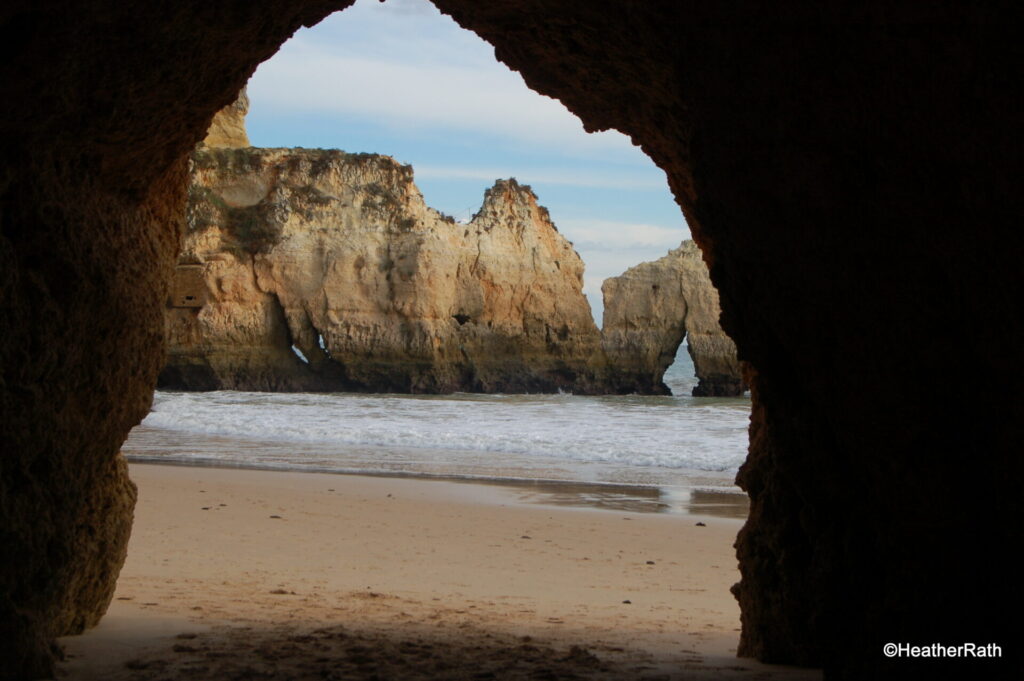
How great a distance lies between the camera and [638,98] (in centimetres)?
436

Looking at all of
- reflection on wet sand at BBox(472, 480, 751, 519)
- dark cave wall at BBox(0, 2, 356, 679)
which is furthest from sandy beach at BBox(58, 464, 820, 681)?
dark cave wall at BBox(0, 2, 356, 679)

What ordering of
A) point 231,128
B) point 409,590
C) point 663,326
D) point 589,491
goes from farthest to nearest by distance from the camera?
1. point 231,128
2. point 663,326
3. point 589,491
4. point 409,590

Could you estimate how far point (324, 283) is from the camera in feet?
108

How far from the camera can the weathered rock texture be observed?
35.2 m

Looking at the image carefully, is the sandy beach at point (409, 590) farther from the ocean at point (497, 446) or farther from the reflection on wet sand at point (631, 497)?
the ocean at point (497, 446)

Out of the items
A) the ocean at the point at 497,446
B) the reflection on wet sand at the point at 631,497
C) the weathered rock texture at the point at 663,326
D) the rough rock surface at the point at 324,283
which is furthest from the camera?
the weathered rock texture at the point at 663,326

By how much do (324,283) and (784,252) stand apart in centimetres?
3072

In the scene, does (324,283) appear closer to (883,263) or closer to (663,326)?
(663,326)

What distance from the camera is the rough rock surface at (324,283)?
32.2 m

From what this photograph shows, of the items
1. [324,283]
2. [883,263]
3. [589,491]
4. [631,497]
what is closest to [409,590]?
[883,263]

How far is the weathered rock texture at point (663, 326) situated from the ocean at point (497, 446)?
39.8ft

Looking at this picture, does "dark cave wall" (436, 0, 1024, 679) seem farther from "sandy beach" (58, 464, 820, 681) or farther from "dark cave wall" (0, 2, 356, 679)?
"dark cave wall" (0, 2, 356, 679)

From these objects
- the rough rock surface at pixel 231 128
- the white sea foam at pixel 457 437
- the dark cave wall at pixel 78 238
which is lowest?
the white sea foam at pixel 457 437

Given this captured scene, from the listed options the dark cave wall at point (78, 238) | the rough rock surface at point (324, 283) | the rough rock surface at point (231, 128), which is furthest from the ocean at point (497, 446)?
the rough rock surface at point (231, 128)
